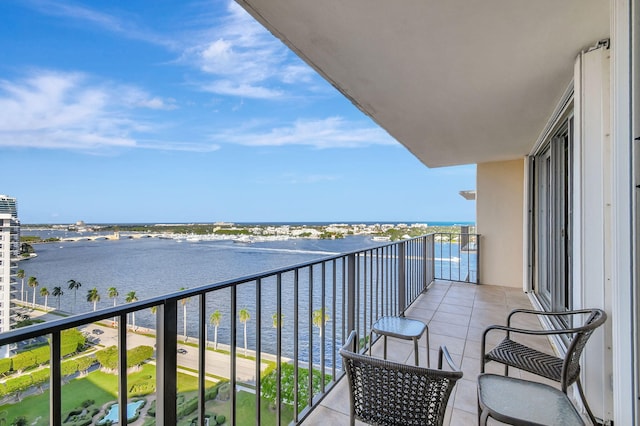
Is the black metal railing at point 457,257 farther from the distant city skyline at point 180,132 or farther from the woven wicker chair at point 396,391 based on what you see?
the woven wicker chair at point 396,391

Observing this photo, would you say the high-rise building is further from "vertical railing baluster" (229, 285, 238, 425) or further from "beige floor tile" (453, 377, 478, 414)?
"beige floor tile" (453, 377, 478, 414)

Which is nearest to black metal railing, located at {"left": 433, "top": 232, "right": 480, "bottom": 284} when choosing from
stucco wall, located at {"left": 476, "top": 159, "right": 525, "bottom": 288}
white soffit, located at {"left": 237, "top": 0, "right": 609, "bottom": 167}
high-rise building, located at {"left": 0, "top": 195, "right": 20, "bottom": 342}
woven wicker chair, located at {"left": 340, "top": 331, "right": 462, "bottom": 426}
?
stucco wall, located at {"left": 476, "top": 159, "right": 525, "bottom": 288}

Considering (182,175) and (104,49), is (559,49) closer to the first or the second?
(104,49)

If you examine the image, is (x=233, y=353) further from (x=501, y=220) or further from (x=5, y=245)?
(x=501, y=220)

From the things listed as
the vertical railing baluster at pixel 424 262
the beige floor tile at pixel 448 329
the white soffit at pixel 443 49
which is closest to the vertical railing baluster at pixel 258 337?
the white soffit at pixel 443 49

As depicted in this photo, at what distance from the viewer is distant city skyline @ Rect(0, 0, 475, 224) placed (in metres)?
11.9

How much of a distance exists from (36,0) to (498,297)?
54.8 feet

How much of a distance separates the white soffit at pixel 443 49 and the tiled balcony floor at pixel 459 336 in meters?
2.41

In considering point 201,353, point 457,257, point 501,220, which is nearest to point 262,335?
point 201,353

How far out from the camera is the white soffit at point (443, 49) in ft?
5.26

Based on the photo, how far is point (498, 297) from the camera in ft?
15.3

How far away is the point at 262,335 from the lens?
5.56ft

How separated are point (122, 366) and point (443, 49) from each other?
2.39 metres

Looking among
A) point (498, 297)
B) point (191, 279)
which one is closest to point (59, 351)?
point (498, 297)
